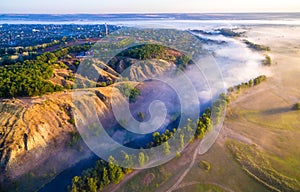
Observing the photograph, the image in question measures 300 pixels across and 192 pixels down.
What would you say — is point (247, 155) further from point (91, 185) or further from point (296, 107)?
point (91, 185)

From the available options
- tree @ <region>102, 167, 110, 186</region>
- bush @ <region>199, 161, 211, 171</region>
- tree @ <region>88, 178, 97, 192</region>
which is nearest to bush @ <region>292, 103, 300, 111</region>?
bush @ <region>199, 161, 211, 171</region>

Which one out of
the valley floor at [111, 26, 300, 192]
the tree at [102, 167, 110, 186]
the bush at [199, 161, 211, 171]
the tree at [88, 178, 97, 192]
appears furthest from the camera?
the bush at [199, 161, 211, 171]

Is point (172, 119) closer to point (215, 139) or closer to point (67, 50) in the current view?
point (215, 139)

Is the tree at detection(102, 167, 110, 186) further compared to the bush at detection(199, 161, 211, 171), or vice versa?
the bush at detection(199, 161, 211, 171)

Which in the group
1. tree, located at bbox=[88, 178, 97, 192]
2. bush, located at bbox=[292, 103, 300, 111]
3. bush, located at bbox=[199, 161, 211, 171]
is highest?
bush, located at bbox=[292, 103, 300, 111]

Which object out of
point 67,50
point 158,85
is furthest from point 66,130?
point 67,50

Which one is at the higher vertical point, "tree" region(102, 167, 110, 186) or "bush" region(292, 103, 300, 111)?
"bush" region(292, 103, 300, 111)

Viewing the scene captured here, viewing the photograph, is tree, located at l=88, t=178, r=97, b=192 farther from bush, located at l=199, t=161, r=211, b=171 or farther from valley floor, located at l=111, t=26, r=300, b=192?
bush, located at l=199, t=161, r=211, b=171

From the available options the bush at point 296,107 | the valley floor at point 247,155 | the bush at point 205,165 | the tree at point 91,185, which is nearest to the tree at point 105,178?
the tree at point 91,185

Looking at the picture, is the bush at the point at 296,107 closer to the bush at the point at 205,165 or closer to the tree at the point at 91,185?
the bush at the point at 205,165

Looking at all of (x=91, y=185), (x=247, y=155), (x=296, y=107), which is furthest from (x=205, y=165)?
(x=296, y=107)

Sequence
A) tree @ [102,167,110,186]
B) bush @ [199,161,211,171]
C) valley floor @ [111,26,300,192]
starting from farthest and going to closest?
bush @ [199,161,211,171]
valley floor @ [111,26,300,192]
tree @ [102,167,110,186]
